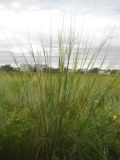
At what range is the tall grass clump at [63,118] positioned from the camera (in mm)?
3576

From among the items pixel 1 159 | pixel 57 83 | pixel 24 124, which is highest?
pixel 57 83

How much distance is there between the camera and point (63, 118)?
3.58 metres

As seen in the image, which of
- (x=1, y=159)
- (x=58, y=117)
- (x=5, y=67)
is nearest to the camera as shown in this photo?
(x=58, y=117)

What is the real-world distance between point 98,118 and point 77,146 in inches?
14.4

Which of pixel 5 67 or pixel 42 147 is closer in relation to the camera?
pixel 42 147

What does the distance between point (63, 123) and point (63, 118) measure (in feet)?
0.15

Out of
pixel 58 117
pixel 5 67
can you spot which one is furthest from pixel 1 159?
pixel 5 67

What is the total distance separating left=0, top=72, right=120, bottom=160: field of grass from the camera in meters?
3.57

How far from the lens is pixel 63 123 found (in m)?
3.56

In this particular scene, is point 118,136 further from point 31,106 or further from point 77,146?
point 31,106

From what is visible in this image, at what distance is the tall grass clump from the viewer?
11.7 feet

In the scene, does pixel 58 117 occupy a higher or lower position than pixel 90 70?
lower

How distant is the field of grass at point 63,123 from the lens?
141 inches

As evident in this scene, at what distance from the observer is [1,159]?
3.81 m
